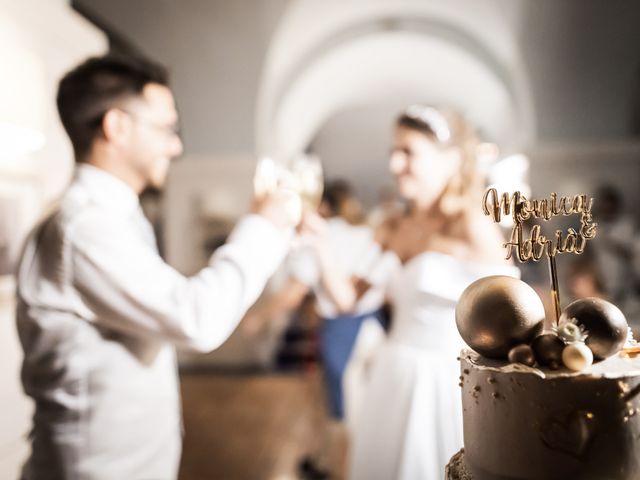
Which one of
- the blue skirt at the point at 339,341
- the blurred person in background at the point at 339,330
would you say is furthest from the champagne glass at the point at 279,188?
the blue skirt at the point at 339,341

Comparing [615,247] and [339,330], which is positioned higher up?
[615,247]

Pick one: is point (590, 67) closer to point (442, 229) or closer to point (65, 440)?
point (442, 229)

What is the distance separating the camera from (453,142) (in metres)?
1.41

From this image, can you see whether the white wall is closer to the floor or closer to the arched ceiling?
the arched ceiling

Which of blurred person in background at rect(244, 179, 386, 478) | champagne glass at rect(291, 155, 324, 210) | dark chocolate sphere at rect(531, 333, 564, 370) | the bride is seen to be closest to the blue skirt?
blurred person in background at rect(244, 179, 386, 478)

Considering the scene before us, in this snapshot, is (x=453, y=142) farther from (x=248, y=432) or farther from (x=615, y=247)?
(x=248, y=432)

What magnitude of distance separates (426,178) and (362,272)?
453mm

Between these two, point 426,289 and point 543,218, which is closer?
point 543,218

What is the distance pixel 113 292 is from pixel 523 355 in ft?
2.16

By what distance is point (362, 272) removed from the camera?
171 centimetres

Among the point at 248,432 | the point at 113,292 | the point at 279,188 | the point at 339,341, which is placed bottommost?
the point at 248,432

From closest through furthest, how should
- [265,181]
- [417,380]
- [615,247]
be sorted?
[265,181], [417,380], [615,247]

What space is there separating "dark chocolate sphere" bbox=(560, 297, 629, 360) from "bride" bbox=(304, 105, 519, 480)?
2.06 ft

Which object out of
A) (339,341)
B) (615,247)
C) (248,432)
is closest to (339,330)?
(339,341)
